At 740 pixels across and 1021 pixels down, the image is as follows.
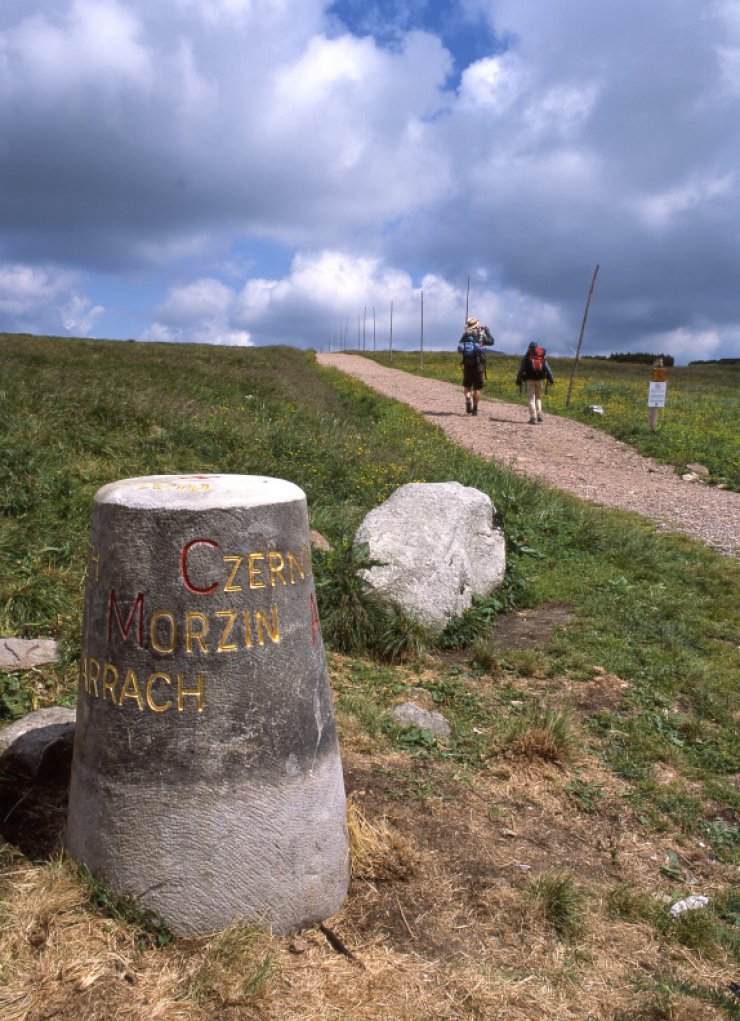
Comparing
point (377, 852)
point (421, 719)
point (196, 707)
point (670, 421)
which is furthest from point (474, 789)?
point (670, 421)

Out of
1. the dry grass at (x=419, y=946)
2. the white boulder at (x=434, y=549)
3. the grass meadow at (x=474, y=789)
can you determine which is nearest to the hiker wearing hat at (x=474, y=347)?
the grass meadow at (x=474, y=789)

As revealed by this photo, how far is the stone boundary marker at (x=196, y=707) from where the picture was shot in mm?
3002

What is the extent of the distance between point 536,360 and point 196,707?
52.3 feet

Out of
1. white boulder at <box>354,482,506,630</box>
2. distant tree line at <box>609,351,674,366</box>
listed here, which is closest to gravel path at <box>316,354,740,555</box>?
white boulder at <box>354,482,506,630</box>

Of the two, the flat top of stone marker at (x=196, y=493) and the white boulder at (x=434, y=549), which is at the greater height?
the flat top of stone marker at (x=196, y=493)

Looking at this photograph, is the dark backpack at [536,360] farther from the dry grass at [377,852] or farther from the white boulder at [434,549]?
the dry grass at [377,852]

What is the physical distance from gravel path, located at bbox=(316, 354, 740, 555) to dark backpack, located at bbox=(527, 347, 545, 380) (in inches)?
53.8

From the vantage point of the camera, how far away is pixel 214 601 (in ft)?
9.86

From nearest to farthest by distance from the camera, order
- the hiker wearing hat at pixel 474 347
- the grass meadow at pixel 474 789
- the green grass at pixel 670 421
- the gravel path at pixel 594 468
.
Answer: the grass meadow at pixel 474 789
the gravel path at pixel 594 468
the green grass at pixel 670 421
the hiker wearing hat at pixel 474 347

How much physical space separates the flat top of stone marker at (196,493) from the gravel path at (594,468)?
802 cm

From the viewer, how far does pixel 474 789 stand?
179 inches

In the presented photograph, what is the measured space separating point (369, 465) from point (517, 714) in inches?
254

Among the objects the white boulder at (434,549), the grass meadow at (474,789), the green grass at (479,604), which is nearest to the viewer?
the grass meadow at (474,789)

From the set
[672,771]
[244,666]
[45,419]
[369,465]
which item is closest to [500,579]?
[672,771]
